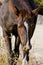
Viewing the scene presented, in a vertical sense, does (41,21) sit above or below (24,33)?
below

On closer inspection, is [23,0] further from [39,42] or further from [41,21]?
[41,21]

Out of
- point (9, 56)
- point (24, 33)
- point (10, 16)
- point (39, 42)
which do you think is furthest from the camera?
point (39, 42)

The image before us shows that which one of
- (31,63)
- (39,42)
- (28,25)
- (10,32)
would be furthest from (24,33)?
(39,42)

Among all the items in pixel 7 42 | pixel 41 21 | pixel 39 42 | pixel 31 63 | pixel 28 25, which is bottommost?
pixel 41 21

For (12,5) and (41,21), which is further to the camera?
(41,21)

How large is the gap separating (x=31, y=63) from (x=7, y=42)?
0.81 meters

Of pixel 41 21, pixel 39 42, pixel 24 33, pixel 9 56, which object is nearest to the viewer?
pixel 24 33

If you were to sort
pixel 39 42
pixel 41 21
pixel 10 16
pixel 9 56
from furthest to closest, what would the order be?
pixel 41 21, pixel 39 42, pixel 9 56, pixel 10 16

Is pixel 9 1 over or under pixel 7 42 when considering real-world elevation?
over

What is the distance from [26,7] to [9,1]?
60cm

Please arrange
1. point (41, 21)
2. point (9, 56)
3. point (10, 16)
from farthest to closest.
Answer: point (41, 21)
point (9, 56)
point (10, 16)

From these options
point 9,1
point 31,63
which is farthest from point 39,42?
point 9,1

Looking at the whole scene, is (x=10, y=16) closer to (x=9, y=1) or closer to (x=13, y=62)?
(x=9, y=1)

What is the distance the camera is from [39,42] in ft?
40.5
